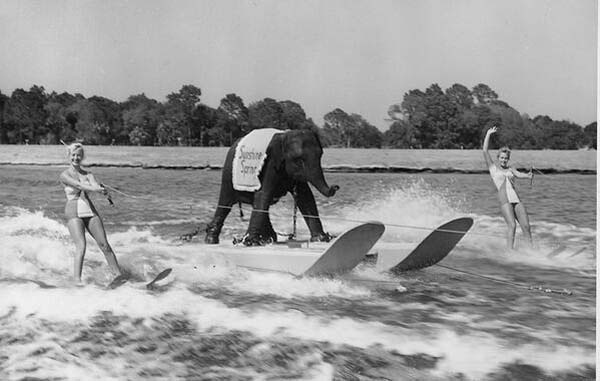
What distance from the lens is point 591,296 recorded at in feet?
20.0

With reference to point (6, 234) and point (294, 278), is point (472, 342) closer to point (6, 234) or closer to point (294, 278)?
point (294, 278)

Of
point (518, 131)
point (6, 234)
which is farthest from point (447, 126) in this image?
point (6, 234)

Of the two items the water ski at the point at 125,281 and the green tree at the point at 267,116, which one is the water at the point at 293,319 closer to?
the water ski at the point at 125,281

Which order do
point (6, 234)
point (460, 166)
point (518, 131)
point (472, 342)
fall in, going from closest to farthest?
point (472, 342) < point (6, 234) < point (518, 131) < point (460, 166)

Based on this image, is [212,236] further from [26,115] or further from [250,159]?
[26,115]

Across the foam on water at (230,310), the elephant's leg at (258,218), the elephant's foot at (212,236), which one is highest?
the elephant's leg at (258,218)

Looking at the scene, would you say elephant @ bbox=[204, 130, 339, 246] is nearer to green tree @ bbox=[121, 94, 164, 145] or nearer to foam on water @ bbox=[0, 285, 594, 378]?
foam on water @ bbox=[0, 285, 594, 378]

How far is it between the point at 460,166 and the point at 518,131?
5618mm

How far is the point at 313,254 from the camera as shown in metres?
6.64

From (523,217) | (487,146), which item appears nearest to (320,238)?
(487,146)

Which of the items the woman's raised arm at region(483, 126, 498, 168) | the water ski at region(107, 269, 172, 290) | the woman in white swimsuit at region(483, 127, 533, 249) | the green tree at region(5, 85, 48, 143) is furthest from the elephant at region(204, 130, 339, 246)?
the green tree at region(5, 85, 48, 143)

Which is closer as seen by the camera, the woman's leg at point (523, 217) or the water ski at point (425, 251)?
the water ski at point (425, 251)

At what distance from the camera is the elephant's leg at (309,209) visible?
24.9ft

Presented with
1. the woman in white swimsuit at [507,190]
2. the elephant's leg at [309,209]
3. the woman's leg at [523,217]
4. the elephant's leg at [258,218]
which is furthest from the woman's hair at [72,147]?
the woman's leg at [523,217]
